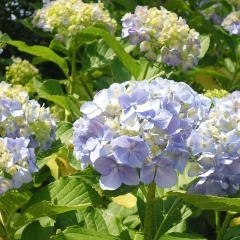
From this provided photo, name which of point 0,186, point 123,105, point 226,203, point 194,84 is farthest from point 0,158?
point 194,84

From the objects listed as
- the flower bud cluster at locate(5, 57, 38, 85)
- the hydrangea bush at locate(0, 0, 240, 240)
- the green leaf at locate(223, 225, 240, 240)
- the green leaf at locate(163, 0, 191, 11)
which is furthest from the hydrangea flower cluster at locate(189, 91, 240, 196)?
the green leaf at locate(163, 0, 191, 11)

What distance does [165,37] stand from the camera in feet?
7.60

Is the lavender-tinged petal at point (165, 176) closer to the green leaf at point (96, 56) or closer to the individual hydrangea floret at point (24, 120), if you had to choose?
the individual hydrangea floret at point (24, 120)

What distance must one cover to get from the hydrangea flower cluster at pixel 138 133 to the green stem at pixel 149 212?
0.38 ft

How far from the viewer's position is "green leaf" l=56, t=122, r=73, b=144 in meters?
1.87

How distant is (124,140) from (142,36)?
1.23 meters

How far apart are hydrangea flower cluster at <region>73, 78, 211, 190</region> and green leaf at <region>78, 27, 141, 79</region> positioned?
84 cm

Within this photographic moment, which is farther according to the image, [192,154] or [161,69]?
[161,69]

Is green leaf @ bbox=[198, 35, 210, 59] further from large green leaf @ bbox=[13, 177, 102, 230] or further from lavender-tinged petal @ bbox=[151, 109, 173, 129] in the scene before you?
lavender-tinged petal @ bbox=[151, 109, 173, 129]

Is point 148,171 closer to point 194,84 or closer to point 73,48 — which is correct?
point 73,48

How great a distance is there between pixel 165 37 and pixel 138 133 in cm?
114

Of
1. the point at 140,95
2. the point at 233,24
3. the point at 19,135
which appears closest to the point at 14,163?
the point at 19,135

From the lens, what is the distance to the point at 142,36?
2.38 metres

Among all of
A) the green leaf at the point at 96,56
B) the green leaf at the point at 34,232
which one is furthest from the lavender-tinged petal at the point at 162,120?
the green leaf at the point at 96,56
